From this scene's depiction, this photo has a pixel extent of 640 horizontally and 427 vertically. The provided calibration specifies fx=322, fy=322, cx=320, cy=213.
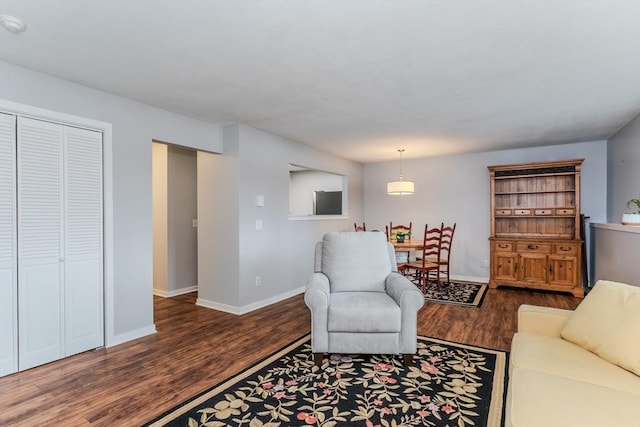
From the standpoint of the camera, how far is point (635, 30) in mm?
1943

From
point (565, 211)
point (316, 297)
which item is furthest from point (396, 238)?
point (316, 297)

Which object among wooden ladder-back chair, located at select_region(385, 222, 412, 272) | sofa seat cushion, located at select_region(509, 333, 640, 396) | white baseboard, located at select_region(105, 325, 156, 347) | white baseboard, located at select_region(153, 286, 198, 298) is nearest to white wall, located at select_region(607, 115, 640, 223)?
wooden ladder-back chair, located at select_region(385, 222, 412, 272)

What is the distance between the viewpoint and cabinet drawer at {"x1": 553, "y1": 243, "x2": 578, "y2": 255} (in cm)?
463

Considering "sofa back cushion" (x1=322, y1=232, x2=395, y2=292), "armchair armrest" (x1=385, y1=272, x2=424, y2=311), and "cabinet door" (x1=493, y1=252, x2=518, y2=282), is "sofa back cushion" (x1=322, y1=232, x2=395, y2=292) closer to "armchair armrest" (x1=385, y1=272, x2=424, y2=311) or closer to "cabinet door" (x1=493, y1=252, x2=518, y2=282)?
"armchair armrest" (x1=385, y1=272, x2=424, y2=311)

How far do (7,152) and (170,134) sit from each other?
1.36 meters

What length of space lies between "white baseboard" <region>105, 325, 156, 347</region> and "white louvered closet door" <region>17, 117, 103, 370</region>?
0.10 metres

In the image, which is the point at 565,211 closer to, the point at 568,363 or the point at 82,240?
the point at 568,363

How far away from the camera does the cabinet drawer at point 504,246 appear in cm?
504

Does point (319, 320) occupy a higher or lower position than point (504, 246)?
lower

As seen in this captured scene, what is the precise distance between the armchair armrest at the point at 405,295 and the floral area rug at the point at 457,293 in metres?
1.87

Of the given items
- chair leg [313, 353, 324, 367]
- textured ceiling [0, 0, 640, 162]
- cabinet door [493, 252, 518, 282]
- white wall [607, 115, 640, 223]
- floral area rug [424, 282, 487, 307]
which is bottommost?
floral area rug [424, 282, 487, 307]

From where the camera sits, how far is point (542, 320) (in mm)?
2129

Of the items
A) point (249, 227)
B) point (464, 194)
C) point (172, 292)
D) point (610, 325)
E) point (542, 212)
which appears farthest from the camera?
point (464, 194)

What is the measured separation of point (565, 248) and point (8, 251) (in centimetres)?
632
